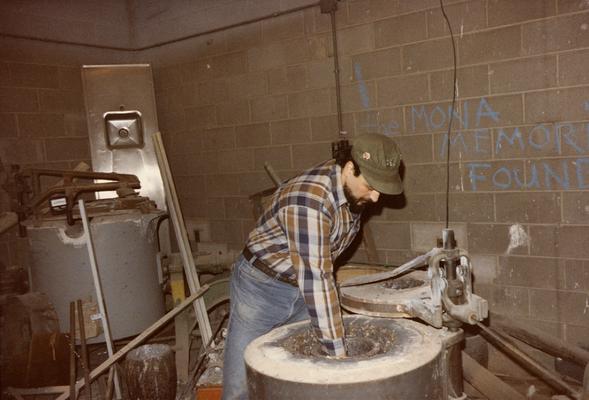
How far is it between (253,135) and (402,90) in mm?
1458

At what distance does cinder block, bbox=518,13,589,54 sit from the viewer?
128 inches

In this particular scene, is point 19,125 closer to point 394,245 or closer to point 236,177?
point 236,177

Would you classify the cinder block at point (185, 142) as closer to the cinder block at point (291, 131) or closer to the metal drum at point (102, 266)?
the cinder block at point (291, 131)

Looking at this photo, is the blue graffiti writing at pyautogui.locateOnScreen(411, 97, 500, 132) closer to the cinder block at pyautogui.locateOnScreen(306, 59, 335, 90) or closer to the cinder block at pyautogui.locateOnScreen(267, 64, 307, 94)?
the cinder block at pyautogui.locateOnScreen(306, 59, 335, 90)

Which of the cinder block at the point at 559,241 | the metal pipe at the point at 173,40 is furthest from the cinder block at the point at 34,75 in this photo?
the cinder block at the point at 559,241

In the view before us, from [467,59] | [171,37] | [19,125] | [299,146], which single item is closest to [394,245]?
[299,146]

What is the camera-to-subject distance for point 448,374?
2420mm

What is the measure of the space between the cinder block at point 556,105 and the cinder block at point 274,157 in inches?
76.7

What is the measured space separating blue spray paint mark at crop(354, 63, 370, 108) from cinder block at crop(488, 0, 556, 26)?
101 centimetres

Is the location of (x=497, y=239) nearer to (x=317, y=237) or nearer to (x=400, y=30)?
(x=400, y=30)

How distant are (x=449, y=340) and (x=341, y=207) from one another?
78 centimetres

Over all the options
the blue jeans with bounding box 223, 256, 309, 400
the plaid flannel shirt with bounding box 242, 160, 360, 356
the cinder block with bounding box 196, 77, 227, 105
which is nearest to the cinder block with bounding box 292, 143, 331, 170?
the cinder block with bounding box 196, 77, 227, 105

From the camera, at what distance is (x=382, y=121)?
402 centimetres

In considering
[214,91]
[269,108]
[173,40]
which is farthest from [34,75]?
[269,108]
